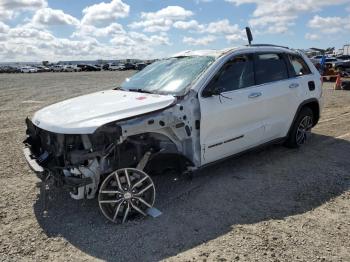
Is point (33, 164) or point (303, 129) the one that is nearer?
point (33, 164)

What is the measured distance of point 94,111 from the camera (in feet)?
14.6

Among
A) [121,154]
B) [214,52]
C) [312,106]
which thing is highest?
[214,52]

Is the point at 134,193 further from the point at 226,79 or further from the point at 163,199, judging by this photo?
the point at 226,79

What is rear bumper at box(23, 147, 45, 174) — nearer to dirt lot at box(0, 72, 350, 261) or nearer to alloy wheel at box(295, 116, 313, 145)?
dirt lot at box(0, 72, 350, 261)

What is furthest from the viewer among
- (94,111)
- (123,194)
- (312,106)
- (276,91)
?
(312,106)

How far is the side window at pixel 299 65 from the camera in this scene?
6669mm

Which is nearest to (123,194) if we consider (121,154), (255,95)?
(121,154)

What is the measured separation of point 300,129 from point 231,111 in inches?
85.8

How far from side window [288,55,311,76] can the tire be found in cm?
64

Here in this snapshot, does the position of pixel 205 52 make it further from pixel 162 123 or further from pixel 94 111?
pixel 94 111

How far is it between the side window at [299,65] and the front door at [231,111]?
1.20 m

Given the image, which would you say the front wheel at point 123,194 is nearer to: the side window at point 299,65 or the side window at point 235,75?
the side window at point 235,75

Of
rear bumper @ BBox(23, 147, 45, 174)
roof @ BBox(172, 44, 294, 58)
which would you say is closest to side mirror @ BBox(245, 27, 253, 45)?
roof @ BBox(172, 44, 294, 58)

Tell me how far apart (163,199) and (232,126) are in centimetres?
138
